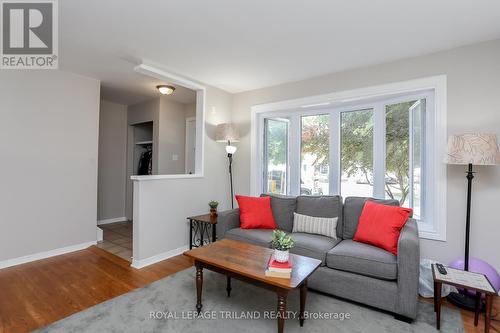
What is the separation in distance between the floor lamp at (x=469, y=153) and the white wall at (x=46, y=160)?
4.49 m

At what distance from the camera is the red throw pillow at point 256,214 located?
3127mm

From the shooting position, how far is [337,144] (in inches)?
136

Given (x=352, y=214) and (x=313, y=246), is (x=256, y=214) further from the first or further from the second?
(x=352, y=214)

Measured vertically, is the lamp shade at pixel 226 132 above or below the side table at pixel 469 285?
above

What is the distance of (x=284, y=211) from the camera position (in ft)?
10.7

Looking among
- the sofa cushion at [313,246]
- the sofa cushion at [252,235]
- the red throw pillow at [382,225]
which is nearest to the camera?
the red throw pillow at [382,225]

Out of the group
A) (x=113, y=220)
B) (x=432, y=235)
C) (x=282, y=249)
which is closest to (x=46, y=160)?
(x=113, y=220)

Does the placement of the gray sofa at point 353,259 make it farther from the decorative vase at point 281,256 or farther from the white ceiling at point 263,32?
the white ceiling at point 263,32

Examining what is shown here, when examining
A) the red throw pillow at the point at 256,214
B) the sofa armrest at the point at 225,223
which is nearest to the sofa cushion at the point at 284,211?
the red throw pillow at the point at 256,214

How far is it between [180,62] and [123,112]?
9.53ft

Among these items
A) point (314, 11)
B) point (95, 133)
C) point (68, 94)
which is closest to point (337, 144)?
point (314, 11)

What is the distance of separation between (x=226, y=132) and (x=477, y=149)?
285cm

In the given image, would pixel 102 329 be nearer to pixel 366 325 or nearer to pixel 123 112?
pixel 366 325

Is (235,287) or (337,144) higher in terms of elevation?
(337,144)
